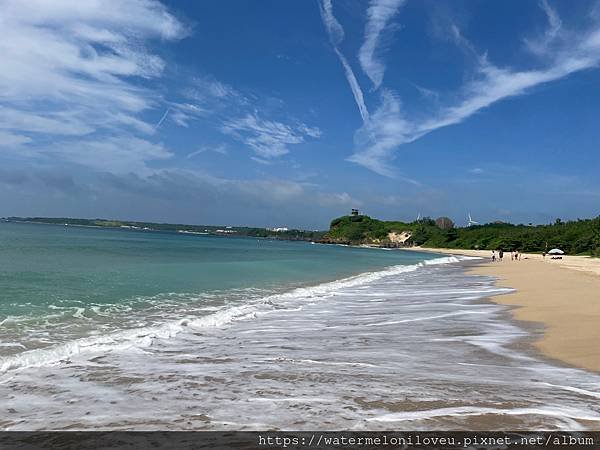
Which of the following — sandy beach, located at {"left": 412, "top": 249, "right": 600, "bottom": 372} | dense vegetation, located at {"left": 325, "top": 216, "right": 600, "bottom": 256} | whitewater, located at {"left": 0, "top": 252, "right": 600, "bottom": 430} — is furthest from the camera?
dense vegetation, located at {"left": 325, "top": 216, "right": 600, "bottom": 256}

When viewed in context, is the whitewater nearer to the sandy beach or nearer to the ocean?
the ocean

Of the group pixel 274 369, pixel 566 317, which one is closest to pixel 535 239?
pixel 566 317

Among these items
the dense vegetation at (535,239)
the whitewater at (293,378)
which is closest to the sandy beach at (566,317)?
the whitewater at (293,378)

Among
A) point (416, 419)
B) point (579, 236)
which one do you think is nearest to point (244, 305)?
point (416, 419)

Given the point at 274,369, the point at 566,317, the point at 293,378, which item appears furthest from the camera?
the point at 566,317

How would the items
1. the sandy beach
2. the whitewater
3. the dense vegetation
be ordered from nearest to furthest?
the whitewater → the sandy beach → the dense vegetation

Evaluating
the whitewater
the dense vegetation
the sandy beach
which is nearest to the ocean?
the whitewater

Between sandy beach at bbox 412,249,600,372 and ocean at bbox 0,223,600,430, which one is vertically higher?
sandy beach at bbox 412,249,600,372

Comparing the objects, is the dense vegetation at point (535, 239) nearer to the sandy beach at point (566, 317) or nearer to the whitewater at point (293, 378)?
the sandy beach at point (566, 317)

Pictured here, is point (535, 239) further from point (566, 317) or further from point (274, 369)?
point (274, 369)

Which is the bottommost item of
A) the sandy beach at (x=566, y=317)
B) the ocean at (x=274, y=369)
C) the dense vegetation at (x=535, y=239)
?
the ocean at (x=274, y=369)

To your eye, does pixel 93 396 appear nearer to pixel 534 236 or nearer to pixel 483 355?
pixel 483 355

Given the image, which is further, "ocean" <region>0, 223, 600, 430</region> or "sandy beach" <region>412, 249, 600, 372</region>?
"sandy beach" <region>412, 249, 600, 372</region>

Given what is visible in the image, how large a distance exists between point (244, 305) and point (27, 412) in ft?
35.8
